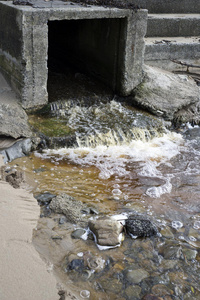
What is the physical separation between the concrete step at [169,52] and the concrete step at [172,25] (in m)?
0.41

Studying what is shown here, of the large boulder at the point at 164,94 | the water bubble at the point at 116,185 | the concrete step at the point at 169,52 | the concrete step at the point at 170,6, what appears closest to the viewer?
the water bubble at the point at 116,185

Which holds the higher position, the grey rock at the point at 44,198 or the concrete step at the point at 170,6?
the concrete step at the point at 170,6

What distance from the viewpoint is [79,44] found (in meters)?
9.10

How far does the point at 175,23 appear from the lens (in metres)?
10.5

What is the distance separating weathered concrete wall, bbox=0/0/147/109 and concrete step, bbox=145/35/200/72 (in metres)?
1.69

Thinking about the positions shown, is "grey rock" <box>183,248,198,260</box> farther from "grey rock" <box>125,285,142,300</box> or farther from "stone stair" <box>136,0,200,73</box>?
"stone stair" <box>136,0,200,73</box>

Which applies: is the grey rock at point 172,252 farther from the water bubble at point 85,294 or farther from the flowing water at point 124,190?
the water bubble at point 85,294

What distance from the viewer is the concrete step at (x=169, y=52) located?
9.38 metres

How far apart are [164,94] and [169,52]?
2.36 metres

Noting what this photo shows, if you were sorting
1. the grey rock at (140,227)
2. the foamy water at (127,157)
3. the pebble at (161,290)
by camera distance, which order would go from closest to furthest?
the pebble at (161,290), the grey rock at (140,227), the foamy water at (127,157)

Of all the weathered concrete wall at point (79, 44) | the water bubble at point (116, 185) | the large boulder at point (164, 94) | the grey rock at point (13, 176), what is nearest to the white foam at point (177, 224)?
the water bubble at point (116, 185)

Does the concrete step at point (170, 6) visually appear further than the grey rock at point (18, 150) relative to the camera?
Yes

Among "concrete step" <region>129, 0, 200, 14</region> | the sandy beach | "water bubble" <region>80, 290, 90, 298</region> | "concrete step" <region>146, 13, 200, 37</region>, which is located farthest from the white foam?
"concrete step" <region>129, 0, 200, 14</region>

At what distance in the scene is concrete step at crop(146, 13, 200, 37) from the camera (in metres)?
10.2
